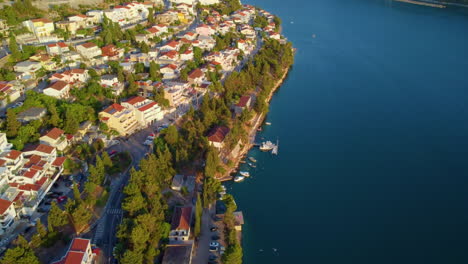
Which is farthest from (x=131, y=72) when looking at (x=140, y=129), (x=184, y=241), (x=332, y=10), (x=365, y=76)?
(x=332, y=10)

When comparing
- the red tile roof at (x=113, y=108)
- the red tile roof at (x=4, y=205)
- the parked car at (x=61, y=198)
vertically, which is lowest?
the parked car at (x=61, y=198)

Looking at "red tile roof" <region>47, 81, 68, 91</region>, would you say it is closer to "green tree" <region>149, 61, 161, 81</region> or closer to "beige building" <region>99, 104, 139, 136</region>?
"beige building" <region>99, 104, 139, 136</region>

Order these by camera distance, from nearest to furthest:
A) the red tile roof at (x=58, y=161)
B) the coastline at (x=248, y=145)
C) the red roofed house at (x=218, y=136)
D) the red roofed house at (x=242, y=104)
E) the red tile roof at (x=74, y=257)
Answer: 1. the red tile roof at (x=74, y=257)
2. the red tile roof at (x=58, y=161)
3. the coastline at (x=248, y=145)
4. the red roofed house at (x=218, y=136)
5. the red roofed house at (x=242, y=104)

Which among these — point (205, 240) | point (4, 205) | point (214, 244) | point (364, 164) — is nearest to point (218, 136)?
point (205, 240)

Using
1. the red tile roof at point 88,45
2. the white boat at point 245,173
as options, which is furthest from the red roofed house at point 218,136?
the red tile roof at point 88,45

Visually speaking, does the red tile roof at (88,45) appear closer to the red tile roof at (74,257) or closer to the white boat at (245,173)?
the white boat at (245,173)

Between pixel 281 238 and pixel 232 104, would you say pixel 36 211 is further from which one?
pixel 232 104

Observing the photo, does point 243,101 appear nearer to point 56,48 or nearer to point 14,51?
point 56,48
